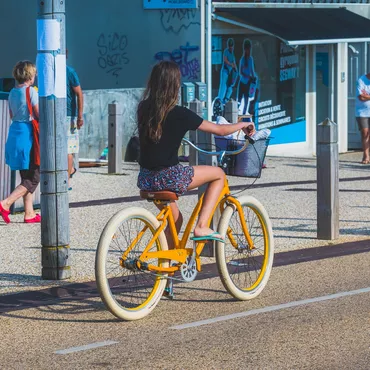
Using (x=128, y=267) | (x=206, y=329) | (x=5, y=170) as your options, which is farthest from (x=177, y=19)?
(x=206, y=329)

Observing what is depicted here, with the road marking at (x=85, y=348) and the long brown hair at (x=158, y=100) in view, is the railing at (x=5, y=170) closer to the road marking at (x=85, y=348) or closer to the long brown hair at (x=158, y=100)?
the long brown hair at (x=158, y=100)

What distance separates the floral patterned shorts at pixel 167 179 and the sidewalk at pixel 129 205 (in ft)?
5.11

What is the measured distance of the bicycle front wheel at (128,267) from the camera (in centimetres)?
698

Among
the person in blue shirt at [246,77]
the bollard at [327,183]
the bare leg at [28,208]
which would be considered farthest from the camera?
the person in blue shirt at [246,77]

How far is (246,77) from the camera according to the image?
68.0ft

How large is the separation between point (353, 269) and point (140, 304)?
2393 mm

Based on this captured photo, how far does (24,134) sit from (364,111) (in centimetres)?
930

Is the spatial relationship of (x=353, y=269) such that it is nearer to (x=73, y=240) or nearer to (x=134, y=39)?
(x=73, y=240)

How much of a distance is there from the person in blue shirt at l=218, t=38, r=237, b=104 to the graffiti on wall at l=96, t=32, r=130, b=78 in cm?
191

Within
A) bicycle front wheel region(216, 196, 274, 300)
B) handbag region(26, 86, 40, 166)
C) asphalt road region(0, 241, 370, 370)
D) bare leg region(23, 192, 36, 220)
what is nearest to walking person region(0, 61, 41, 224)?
handbag region(26, 86, 40, 166)

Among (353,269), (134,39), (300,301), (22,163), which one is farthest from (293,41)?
(300,301)

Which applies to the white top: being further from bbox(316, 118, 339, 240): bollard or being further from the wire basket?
the wire basket

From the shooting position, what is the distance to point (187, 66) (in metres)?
20.0

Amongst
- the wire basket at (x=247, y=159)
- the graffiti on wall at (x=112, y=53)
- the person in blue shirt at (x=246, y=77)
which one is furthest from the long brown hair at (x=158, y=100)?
the graffiti on wall at (x=112, y=53)
